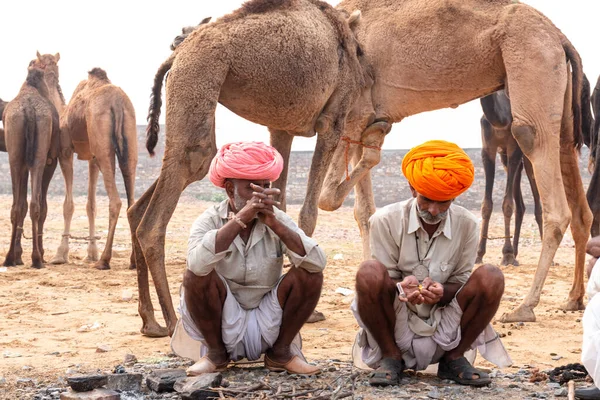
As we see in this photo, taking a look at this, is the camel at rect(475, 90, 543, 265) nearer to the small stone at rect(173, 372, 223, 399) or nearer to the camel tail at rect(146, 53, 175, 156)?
the camel tail at rect(146, 53, 175, 156)

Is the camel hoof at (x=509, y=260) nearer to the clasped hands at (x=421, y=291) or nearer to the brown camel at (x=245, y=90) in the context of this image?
the brown camel at (x=245, y=90)

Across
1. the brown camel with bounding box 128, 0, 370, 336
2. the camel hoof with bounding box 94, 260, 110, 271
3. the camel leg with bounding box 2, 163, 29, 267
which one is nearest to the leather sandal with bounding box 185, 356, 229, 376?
the brown camel with bounding box 128, 0, 370, 336

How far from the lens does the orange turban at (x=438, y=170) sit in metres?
4.29

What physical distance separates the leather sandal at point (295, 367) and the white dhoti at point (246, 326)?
0.37ft

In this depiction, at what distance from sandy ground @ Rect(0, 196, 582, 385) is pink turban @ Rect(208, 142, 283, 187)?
1475mm

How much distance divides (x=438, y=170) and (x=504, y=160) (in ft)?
28.9

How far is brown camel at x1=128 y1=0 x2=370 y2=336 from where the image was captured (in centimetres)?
566

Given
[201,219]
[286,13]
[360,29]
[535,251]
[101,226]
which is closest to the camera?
[201,219]

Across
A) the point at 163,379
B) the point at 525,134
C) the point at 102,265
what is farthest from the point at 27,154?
the point at 163,379

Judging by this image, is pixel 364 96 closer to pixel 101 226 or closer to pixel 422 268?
pixel 422 268

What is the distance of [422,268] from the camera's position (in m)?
4.48

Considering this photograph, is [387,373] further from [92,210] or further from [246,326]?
[92,210]

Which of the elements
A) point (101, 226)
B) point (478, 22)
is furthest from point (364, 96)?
point (101, 226)

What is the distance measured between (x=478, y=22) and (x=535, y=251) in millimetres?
9020
